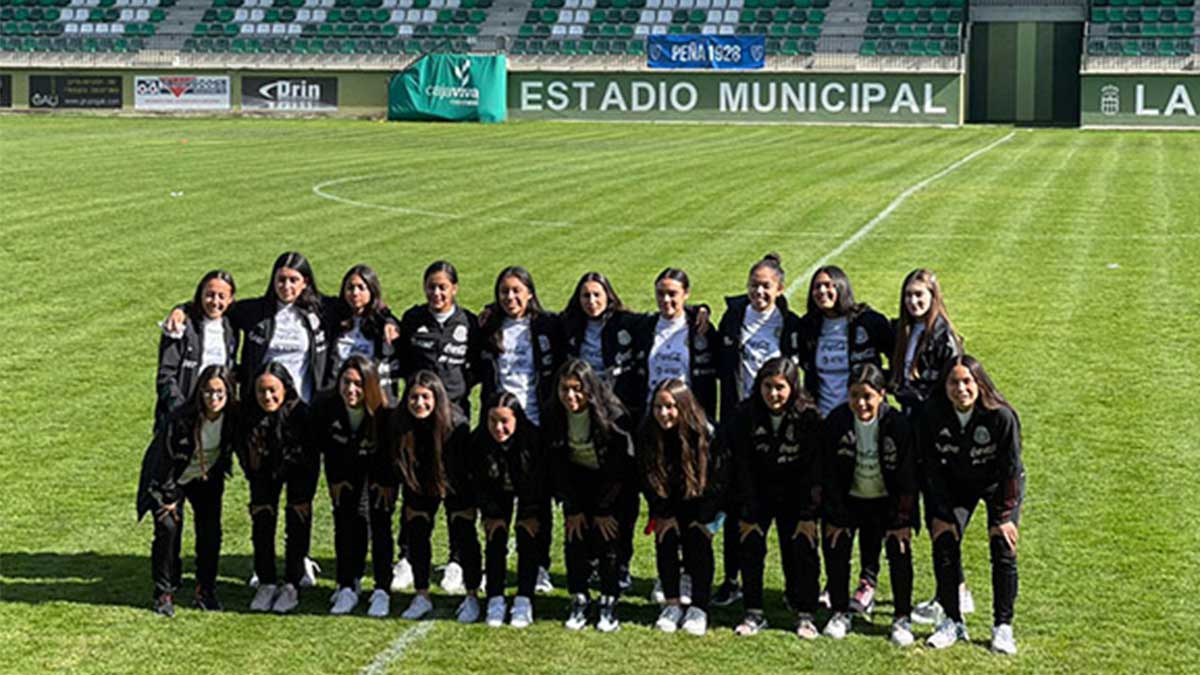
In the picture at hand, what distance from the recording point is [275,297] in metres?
10.2

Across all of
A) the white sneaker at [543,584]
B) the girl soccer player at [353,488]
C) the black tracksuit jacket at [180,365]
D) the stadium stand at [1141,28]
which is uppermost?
the stadium stand at [1141,28]

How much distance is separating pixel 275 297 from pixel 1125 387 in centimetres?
821

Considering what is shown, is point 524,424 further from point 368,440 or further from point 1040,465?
point 1040,465

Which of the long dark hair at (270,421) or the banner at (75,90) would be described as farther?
the banner at (75,90)

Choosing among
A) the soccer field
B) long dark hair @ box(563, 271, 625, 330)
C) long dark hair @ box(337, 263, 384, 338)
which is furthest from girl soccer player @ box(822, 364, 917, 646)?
long dark hair @ box(337, 263, 384, 338)

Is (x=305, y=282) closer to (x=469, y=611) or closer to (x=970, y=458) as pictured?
(x=469, y=611)

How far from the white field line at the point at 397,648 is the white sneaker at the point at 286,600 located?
0.73 metres

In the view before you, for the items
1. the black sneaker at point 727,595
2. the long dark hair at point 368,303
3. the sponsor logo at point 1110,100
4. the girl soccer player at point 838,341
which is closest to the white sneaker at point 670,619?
the black sneaker at point 727,595

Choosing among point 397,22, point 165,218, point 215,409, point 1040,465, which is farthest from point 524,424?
point 397,22

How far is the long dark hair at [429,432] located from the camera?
913cm

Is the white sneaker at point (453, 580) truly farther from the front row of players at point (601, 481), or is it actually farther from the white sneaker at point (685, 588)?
the white sneaker at point (685, 588)

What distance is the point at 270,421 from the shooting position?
942 cm

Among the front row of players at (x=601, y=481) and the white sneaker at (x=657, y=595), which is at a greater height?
the front row of players at (x=601, y=481)

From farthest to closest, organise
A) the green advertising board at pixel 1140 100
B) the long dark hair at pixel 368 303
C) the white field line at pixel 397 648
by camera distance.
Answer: the green advertising board at pixel 1140 100
the long dark hair at pixel 368 303
the white field line at pixel 397 648
